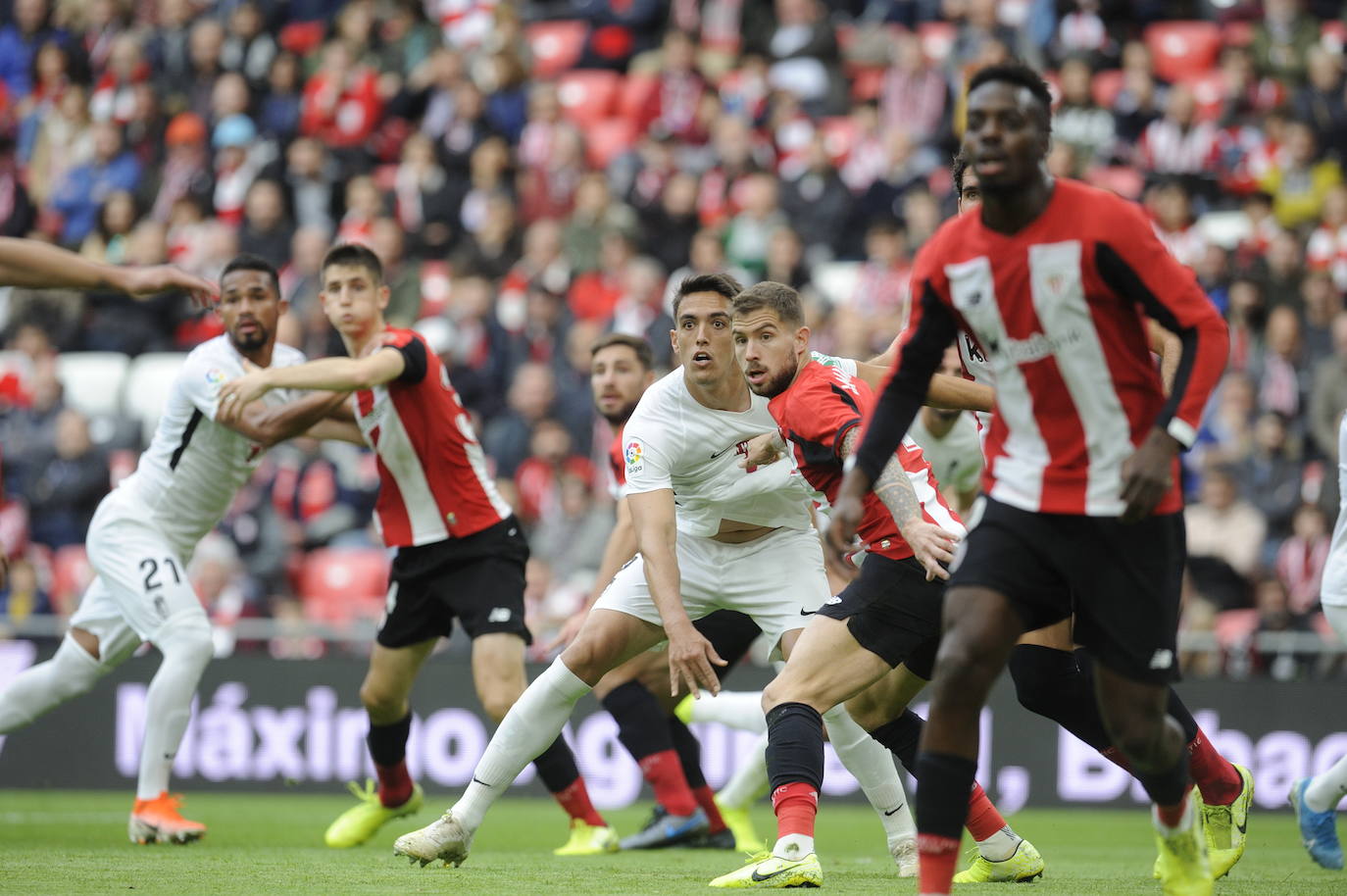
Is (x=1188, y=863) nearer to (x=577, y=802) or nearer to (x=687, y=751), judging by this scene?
(x=577, y=802)

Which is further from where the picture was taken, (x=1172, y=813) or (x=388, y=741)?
(x=388, y=741)

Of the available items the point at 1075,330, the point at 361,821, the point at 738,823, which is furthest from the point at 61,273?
the point at 738,823

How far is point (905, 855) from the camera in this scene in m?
7.23

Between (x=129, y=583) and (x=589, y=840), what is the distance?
2737 millimetres

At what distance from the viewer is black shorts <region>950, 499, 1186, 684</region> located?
205 inches

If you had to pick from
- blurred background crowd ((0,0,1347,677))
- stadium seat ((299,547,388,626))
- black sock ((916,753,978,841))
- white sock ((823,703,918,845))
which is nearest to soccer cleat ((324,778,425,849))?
white sock ((823,703,918,845))

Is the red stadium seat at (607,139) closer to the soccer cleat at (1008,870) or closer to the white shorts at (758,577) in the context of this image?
the white shorts at (758,577)

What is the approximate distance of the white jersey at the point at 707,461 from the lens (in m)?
7.10

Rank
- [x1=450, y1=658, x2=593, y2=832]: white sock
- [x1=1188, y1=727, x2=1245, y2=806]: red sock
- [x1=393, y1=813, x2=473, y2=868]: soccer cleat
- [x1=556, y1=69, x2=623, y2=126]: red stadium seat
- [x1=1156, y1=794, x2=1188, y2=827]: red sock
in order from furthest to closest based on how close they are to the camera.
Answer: [x1=556, y1=69, x2=623, y2=126]: red stadium seat → [x1=450, y1=658, x2=593, y2=832]: white sock → [x1=393, y1=813, x2=473, y2=868]: soccer cleat → [x1=1188, y1=727, x2=1245, y2=806]: red sock → [x1=1156, y1=794, x2=1188, y2=827]: red sock

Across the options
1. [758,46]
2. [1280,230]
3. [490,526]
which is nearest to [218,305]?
[490,526]

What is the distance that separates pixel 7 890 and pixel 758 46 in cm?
1543

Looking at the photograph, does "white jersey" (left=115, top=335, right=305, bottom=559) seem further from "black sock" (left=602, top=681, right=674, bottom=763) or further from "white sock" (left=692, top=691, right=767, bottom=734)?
"white sock" (left=692, top=691, right=767, bottom=734)

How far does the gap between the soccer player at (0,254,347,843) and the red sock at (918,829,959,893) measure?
430cm

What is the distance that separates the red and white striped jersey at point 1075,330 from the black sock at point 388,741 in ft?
15.1
